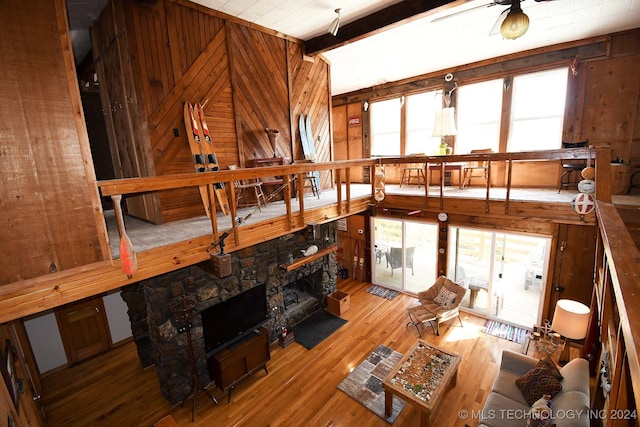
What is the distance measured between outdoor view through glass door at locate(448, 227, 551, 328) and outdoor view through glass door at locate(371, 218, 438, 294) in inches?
23.1

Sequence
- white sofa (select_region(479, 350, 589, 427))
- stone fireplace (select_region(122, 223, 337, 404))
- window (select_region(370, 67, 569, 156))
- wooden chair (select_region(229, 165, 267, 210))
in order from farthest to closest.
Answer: window (select_region(370, 67, 569, 156)), wooden chair (select_region(229, 165, 267, 210)), stone fireplace (select_region(122, 223, 337, 404)), white sofa (select_region(479, 350, 589, 427))

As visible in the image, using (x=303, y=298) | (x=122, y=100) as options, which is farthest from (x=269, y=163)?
(x=303, y=298)

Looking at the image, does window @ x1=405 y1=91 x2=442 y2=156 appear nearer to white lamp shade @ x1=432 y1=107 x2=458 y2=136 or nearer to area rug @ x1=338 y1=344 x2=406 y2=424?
white lamp shade @ x1=432 y1=107 x2=458 y2=136

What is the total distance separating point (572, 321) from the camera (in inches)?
145

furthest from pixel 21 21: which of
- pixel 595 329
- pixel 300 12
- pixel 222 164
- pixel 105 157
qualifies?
pixel 595 329

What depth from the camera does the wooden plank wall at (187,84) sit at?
3.79 m

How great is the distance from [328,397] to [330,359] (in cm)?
81

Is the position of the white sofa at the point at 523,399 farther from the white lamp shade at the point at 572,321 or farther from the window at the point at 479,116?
the window at the point at 479,116

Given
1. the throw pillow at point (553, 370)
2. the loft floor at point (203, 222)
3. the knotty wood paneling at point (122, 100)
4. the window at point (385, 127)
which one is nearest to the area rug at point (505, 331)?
the throw pillow at point (553, 370)

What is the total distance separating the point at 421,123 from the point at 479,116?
1.43 metres

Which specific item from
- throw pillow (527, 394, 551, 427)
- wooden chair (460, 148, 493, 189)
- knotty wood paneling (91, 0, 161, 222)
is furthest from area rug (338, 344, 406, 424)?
wooden chair (460, 148, 493, 189)

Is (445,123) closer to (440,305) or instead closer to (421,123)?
(421,123)

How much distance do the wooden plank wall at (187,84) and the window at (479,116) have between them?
4.27 meters

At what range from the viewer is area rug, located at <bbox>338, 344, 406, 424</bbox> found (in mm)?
4047
